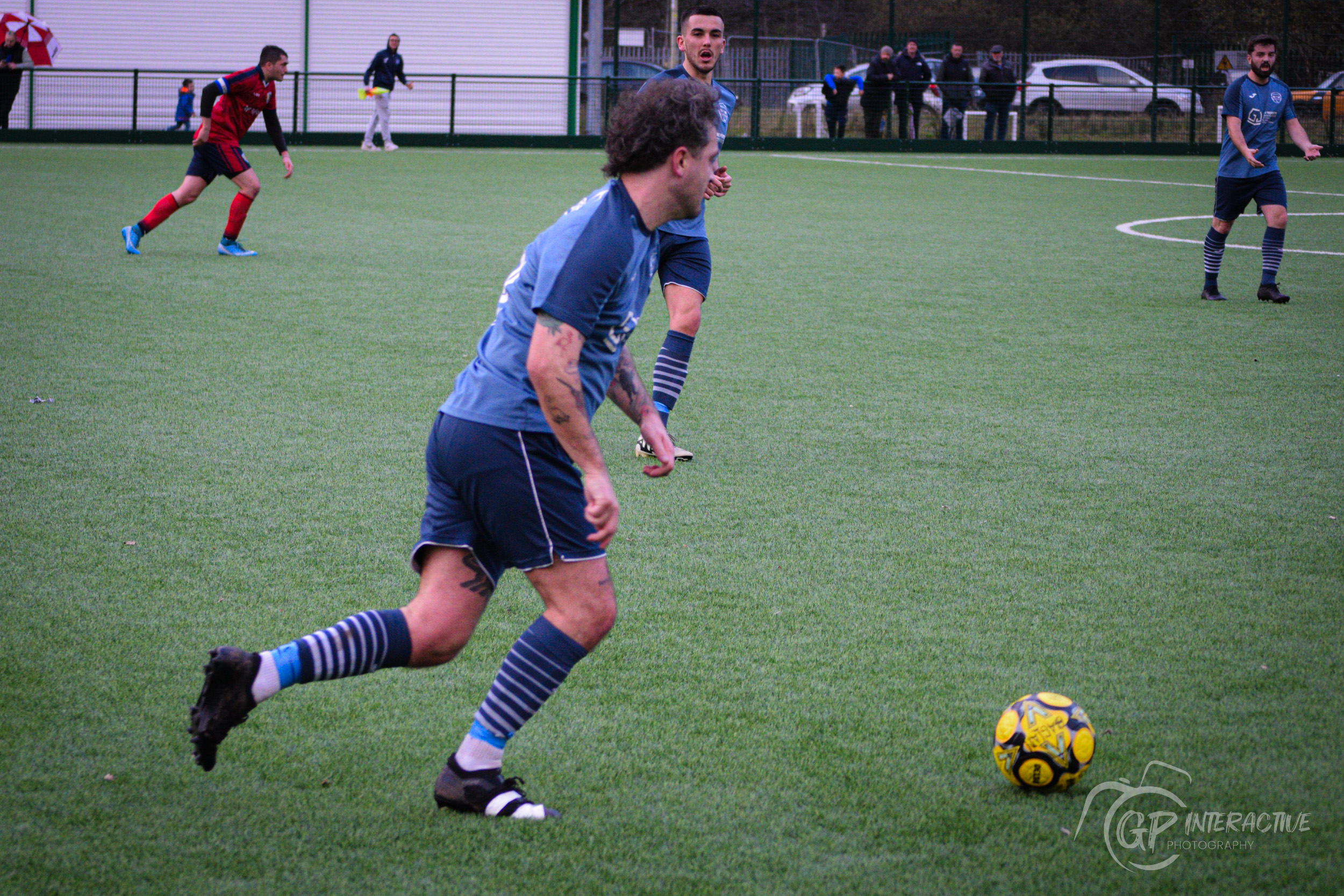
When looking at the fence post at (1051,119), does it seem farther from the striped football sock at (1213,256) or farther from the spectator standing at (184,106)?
the striped football sock at (1213,256)

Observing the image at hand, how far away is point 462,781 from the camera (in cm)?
311

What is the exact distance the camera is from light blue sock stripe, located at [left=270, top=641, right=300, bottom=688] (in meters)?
3.02

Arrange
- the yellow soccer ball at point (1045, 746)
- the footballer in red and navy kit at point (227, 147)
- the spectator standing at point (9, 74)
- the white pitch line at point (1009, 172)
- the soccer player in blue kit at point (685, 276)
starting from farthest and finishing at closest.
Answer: the spectator standing at point (9, 74) < the white pitch line at point (1009, 172) < the footballer in red and navy kit at point (227, 147) < the soccer player in blue kit at point (685, 276) < the yellow soccer ball at point (1045, 746)

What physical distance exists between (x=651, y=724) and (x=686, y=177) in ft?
4.89

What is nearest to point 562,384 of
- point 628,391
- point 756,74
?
point 628,391

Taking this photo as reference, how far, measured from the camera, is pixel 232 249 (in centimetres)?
1308

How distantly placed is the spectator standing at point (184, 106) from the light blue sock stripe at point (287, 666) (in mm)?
28207

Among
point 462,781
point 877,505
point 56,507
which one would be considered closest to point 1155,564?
point 877,505

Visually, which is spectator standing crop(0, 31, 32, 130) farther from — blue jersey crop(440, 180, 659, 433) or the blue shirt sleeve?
the blue shirt sleeve

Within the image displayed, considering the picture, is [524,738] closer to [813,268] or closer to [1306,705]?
[1306,705]

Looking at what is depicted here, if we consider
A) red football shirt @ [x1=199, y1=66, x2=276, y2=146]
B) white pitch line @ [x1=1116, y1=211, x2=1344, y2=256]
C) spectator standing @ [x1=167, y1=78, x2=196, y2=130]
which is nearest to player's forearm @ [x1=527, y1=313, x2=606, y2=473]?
red football shirt @ [x1=199, y1=66, x2=276, y2=146]

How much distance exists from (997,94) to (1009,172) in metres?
6.81

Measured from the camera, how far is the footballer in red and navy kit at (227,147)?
493 inches

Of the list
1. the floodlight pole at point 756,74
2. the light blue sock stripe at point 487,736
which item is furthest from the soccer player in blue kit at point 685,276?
the floodlight pole at point 756,74
